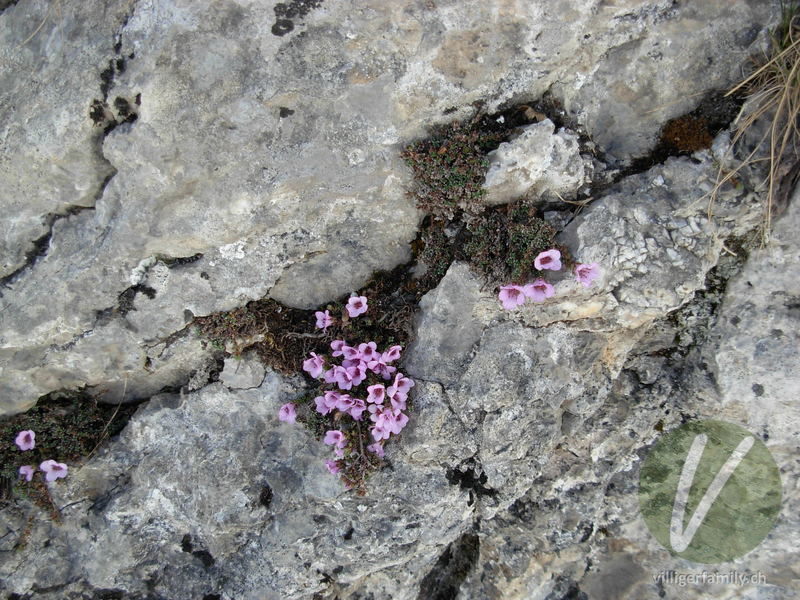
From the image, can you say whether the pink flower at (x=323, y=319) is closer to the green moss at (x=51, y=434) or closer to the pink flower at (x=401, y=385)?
the pink flower at (x=401, y=385)

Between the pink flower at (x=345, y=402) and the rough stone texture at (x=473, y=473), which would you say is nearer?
the rough stone texture at (x=473, y=473)

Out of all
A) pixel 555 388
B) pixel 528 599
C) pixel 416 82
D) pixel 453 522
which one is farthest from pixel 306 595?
pixel 416 82

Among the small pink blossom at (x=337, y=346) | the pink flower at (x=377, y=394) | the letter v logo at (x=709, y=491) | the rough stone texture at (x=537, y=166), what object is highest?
the rough stone texture at (x=537, y=166)

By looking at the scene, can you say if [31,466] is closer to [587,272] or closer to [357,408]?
[357,408]

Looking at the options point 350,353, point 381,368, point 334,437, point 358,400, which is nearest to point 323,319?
point 350,353

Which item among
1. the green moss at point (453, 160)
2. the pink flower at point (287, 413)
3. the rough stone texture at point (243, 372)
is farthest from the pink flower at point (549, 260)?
the rough stone texture at point (243, 372)

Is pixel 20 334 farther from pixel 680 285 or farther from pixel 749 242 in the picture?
pixel 749 242

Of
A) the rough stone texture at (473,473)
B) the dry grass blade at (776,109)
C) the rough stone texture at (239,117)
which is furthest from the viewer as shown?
the rough stone texture at (473,473)
